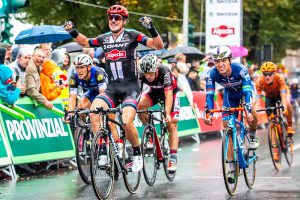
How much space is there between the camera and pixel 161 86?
42.5ft

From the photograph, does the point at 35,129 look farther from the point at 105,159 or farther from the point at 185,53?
the point at 185,53

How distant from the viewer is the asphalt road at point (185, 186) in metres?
11.5

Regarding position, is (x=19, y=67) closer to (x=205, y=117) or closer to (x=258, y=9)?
(x=205, y=117)

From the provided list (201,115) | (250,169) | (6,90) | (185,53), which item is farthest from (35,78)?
(185,53)

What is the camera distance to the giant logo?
2989 cm

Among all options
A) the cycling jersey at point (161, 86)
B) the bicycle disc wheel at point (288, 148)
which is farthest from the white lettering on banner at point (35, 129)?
the bicycle disc wheel at point (288, 148)

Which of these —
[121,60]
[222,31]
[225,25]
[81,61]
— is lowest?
[222,31]

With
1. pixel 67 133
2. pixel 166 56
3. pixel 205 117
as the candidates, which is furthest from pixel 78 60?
pixel 166 56

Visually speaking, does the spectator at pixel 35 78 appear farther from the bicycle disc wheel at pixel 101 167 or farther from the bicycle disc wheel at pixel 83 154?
the bicycle disc wheel at pixel 101 167

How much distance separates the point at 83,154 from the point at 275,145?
4.03m

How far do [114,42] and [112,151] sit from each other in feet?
5.41

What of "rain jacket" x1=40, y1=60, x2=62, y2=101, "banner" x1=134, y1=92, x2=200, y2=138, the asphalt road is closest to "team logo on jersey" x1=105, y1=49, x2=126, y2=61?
the asphalt road

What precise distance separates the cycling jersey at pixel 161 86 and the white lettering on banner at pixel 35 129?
2.25 meters

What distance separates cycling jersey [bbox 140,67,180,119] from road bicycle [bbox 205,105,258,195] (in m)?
1.03
